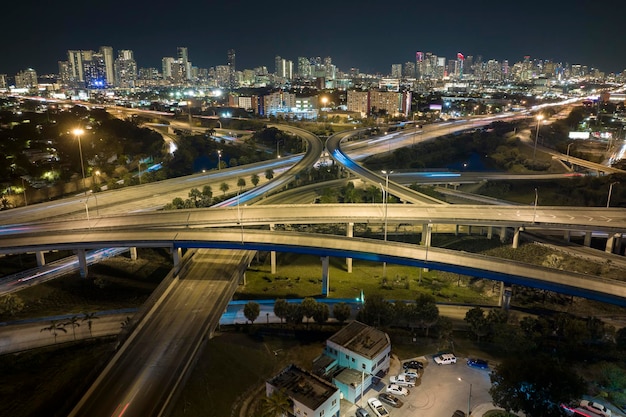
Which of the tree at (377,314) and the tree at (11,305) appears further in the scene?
the tree at (11,305)

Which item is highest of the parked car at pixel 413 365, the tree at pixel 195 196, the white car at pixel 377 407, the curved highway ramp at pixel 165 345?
the tree at pixel 195 196


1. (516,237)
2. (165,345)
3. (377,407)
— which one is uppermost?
(516,237)

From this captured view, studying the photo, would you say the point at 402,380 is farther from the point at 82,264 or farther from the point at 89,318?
the point at 82,264

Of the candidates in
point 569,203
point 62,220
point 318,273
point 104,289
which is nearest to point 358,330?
point 318,273

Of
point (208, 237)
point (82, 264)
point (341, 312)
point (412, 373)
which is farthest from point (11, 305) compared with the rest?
point (412, 373)

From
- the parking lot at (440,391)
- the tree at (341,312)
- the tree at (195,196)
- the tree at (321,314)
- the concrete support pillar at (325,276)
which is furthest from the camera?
the tree at (195,196)

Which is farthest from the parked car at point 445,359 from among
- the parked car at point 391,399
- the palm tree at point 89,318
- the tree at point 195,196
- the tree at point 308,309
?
the tree at point 195,196

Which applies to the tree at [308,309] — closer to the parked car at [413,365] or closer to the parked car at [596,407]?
the parked car at [413,365]
